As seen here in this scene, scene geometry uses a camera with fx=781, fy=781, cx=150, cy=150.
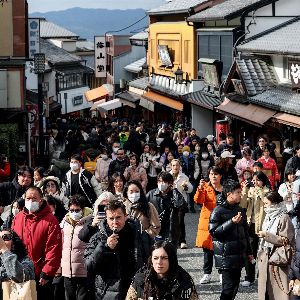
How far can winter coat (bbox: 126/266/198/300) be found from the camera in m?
5.89

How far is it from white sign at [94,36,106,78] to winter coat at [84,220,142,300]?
174 ft

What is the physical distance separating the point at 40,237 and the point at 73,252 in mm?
469

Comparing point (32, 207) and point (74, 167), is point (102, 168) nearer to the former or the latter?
point (74, 167)

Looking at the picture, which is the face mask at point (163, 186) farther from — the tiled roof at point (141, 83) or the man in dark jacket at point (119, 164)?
the tiled roof at point (141, 83)

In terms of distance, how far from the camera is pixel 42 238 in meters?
8.12

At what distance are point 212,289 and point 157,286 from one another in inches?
178

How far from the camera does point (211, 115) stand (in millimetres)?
31578

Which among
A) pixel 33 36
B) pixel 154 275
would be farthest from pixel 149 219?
pixel 33 36

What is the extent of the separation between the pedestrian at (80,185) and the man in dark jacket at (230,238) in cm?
376

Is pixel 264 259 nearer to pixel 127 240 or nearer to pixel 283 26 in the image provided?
pixel 127 240

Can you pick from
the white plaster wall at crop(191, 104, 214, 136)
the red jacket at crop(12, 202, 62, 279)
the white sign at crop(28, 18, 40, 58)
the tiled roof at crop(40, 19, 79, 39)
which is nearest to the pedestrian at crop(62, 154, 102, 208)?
the red jacket at crop(12, 202, 62, 279)

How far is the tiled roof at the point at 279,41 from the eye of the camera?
1959 centimetres

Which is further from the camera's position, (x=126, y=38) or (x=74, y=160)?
(x=126, y=38)

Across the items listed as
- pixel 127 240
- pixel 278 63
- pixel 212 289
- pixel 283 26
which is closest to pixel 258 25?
pixel 283 26
